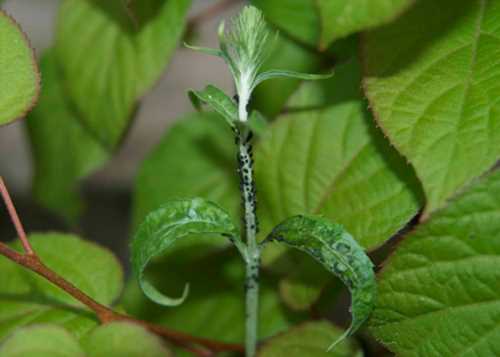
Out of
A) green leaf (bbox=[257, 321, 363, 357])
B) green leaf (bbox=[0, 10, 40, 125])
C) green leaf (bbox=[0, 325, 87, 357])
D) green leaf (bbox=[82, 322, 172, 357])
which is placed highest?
green leaf (bbox=[0, 10, 40, 125])

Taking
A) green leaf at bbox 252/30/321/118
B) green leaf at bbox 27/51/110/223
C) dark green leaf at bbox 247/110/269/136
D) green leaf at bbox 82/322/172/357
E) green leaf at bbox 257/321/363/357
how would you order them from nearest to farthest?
dark green leaf at bbox 247/110/269/136
green leaf at bbox 82/322/172/357
green leaf at bbox 257/321/363/357
green leaf at bbox 252/30/321/118
green leaf at bbox 27/51/110/223

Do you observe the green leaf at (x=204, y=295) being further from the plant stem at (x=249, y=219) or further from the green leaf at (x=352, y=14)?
the green leaf at (x=352, y=14)

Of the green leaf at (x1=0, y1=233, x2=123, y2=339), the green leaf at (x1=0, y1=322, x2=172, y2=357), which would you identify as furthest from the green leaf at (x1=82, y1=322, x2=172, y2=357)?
the green leaf at (x1=0, y1=233, x2=123, y2=339)

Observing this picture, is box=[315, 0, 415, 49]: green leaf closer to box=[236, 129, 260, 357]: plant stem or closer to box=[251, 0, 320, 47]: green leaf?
box=[236, 129, 260, 357]: plant stem

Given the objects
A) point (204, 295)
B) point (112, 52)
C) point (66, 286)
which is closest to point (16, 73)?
point (66, 286)

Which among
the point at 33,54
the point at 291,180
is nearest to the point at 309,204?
the point at 291,180

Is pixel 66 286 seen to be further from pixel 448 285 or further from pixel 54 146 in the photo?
pixel 54 146
